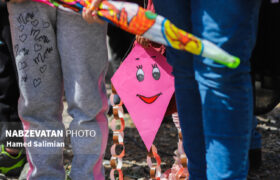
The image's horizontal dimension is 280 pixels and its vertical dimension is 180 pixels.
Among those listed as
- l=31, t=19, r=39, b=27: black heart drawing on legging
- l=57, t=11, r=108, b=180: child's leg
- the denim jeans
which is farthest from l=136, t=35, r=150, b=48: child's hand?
l=31, t=19, r=39, b=27: black heart drawing on legging

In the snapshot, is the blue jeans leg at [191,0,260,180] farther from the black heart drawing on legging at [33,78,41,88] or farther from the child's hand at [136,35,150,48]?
the black heart drawing on legging at [33,78,41,88]

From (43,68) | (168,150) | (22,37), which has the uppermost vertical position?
(22,37)

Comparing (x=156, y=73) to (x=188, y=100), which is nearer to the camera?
(x=188, y=100)

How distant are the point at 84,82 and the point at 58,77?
137 millimetres

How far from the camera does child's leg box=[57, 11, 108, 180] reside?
1340 mm

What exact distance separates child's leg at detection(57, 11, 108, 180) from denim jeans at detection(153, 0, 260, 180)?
325mm

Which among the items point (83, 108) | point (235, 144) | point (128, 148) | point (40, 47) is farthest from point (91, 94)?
point (128, 148)

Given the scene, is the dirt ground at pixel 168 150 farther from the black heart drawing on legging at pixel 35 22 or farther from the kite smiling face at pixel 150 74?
the black heart drawing on legging at pixel 35 22

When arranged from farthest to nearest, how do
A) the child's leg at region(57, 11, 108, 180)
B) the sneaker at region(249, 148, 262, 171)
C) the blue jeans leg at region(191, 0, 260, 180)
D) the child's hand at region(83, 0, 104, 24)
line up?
the sneaker at region(249, 148, 262, 171), the child's leg at region(57, 11, 108, 180), the child's hand at region(83, 0, 104, 24), the blue jeans leg at region(191, 0, 260, 180)

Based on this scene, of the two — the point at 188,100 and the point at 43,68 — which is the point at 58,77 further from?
the point at 188,100

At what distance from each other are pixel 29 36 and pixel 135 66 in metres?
0.43

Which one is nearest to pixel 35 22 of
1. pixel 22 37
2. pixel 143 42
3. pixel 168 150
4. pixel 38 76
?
pixel 22 37

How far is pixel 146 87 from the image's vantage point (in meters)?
1.53

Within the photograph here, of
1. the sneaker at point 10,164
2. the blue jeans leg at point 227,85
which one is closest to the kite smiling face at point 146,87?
the blue jeans leg at point 227,85
